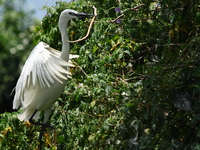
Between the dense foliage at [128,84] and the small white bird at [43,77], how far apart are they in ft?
0.45

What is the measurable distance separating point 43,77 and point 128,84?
→ 2.24ft

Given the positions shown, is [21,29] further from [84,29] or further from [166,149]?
[166,149]

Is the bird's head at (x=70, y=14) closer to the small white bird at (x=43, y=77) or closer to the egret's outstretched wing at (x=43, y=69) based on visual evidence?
the small white bird at (x=43, y=77)

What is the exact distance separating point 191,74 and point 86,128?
3.56 ft

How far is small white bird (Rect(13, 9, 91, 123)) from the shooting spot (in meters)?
3.63

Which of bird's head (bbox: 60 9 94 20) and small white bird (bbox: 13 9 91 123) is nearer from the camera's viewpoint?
small white bird (bbox: 13 9 91 123)

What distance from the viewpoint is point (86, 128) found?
353 centimetres

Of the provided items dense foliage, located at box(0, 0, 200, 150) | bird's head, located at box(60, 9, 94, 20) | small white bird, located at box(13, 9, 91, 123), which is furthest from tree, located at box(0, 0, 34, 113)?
bird's head, located at box(60, 9, 94, 20)

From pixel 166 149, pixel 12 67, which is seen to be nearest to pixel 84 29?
pixel 166 149

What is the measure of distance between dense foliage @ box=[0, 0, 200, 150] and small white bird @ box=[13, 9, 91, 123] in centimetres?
14

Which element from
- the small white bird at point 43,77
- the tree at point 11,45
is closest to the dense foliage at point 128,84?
the small white bird at point 43,77

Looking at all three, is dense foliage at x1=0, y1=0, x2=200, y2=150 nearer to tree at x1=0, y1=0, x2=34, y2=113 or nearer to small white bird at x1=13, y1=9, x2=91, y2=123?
small white bird at x1=13, y1=9, x2=91, y2=123

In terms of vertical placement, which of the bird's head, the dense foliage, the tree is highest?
the bird's head

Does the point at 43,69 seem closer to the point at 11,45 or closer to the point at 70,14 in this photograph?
the point at 70,14
